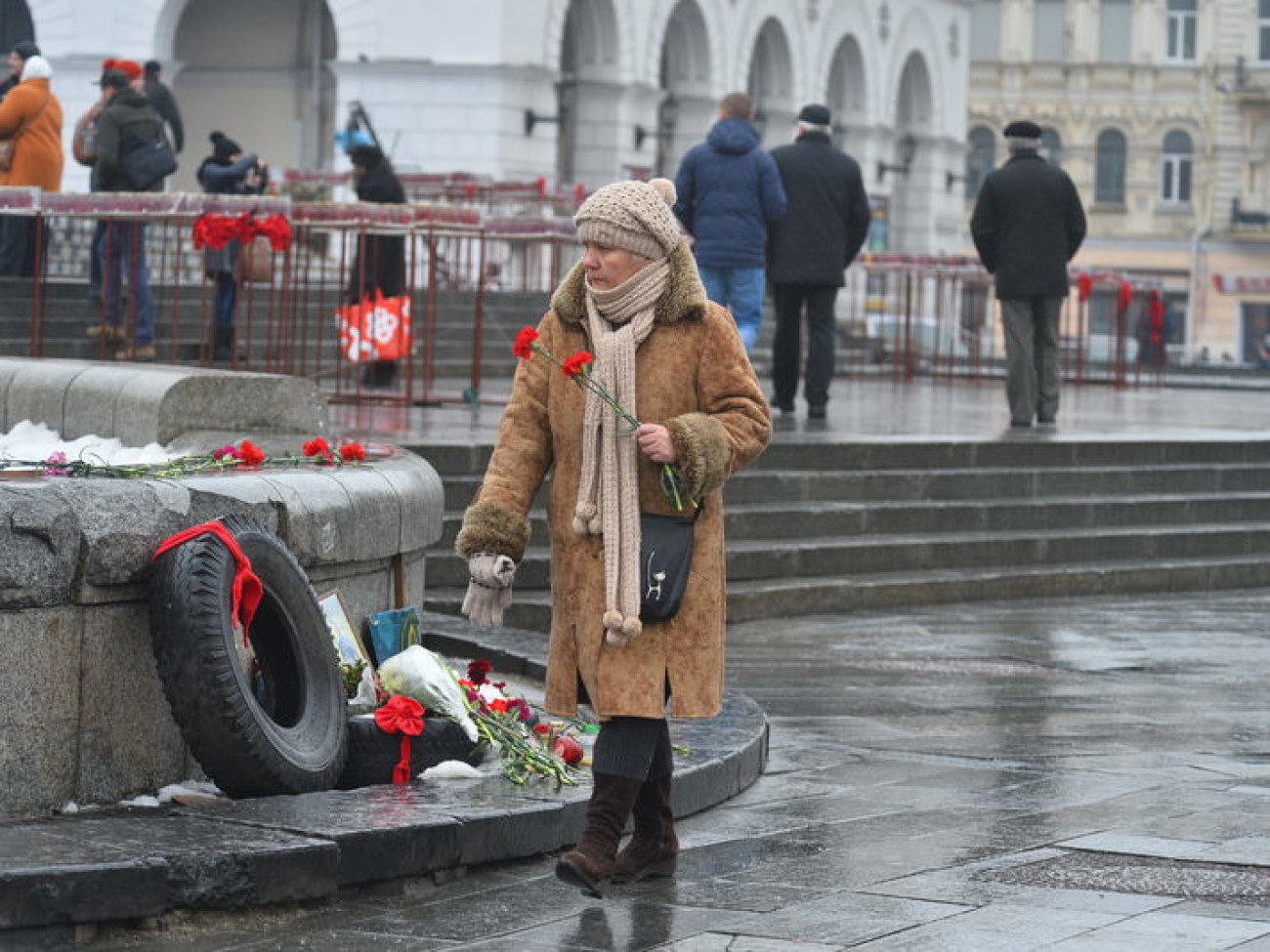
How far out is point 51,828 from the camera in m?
6.18

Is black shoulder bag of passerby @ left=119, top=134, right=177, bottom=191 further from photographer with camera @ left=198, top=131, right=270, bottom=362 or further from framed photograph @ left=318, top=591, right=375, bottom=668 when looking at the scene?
framed photograph @ left=318, top=591, right=375, bottom=668

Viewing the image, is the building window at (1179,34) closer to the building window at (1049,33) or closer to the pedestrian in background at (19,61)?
the building window at (1049,33)

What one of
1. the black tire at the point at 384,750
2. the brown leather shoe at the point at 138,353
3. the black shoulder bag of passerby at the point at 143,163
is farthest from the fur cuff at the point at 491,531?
the black shoulder bag of passerby at the point at 143,163

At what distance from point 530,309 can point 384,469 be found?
48.9ft

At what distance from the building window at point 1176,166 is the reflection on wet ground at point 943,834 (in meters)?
55.3

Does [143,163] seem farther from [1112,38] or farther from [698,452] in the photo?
[1112,38]

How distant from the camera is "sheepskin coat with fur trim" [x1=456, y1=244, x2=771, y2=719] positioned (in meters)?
6.40

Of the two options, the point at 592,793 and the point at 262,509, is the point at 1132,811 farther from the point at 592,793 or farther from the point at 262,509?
the point at 262,509

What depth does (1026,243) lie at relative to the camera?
1712 cm

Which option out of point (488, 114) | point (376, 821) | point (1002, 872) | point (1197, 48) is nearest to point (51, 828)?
point (376, 821)

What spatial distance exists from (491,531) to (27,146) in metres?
12.3

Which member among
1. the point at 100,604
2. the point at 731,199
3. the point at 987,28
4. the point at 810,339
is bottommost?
the point at 100,604

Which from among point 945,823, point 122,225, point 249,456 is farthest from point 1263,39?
point 945,823

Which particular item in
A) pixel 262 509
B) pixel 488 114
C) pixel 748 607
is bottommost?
pixel 748 607
